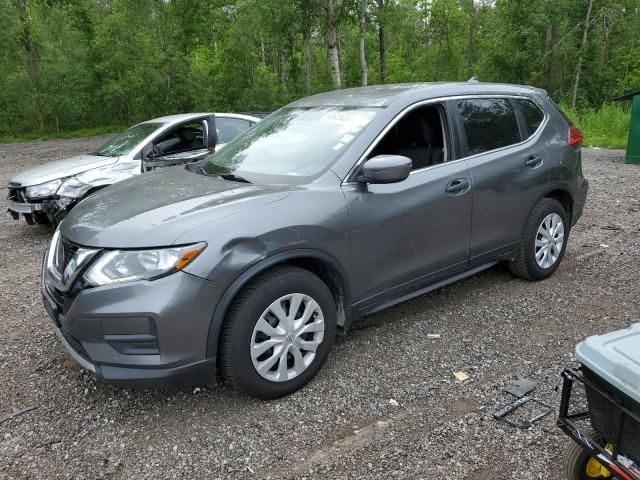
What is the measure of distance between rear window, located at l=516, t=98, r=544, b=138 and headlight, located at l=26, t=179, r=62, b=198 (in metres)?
5.41

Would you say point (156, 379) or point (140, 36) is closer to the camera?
point (156, 379)

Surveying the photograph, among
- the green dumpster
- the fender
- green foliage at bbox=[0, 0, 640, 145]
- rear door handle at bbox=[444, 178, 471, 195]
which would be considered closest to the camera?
the fender

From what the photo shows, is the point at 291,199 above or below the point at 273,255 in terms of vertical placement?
above

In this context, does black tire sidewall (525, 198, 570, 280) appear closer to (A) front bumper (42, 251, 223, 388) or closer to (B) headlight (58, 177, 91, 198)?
(A) front bumper (42, 251, 223, 388)

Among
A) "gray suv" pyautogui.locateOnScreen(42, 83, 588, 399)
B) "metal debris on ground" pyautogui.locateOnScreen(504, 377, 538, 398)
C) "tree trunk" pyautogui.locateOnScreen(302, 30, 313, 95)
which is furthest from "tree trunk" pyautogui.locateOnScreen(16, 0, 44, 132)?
"metal debris on ground" pyautogui.locateOnScreen(504, 377, 538, 398)

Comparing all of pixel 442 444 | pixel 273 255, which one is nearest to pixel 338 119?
pixel 273 255

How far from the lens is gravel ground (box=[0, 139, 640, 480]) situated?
2.56m

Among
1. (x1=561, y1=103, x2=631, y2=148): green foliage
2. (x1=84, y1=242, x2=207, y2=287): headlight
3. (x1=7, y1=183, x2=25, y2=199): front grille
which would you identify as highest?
(x1=84, y1=242, x2=207, y2=287): headlight

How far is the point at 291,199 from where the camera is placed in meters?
3.02

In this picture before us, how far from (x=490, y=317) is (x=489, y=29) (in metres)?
31.4

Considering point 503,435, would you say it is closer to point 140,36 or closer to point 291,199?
point 291,199

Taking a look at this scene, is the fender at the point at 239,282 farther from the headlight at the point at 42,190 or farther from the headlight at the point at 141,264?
the headlight at the point at 42,190

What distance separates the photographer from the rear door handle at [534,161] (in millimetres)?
4254

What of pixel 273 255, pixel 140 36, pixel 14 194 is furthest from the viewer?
pixel 140 36
